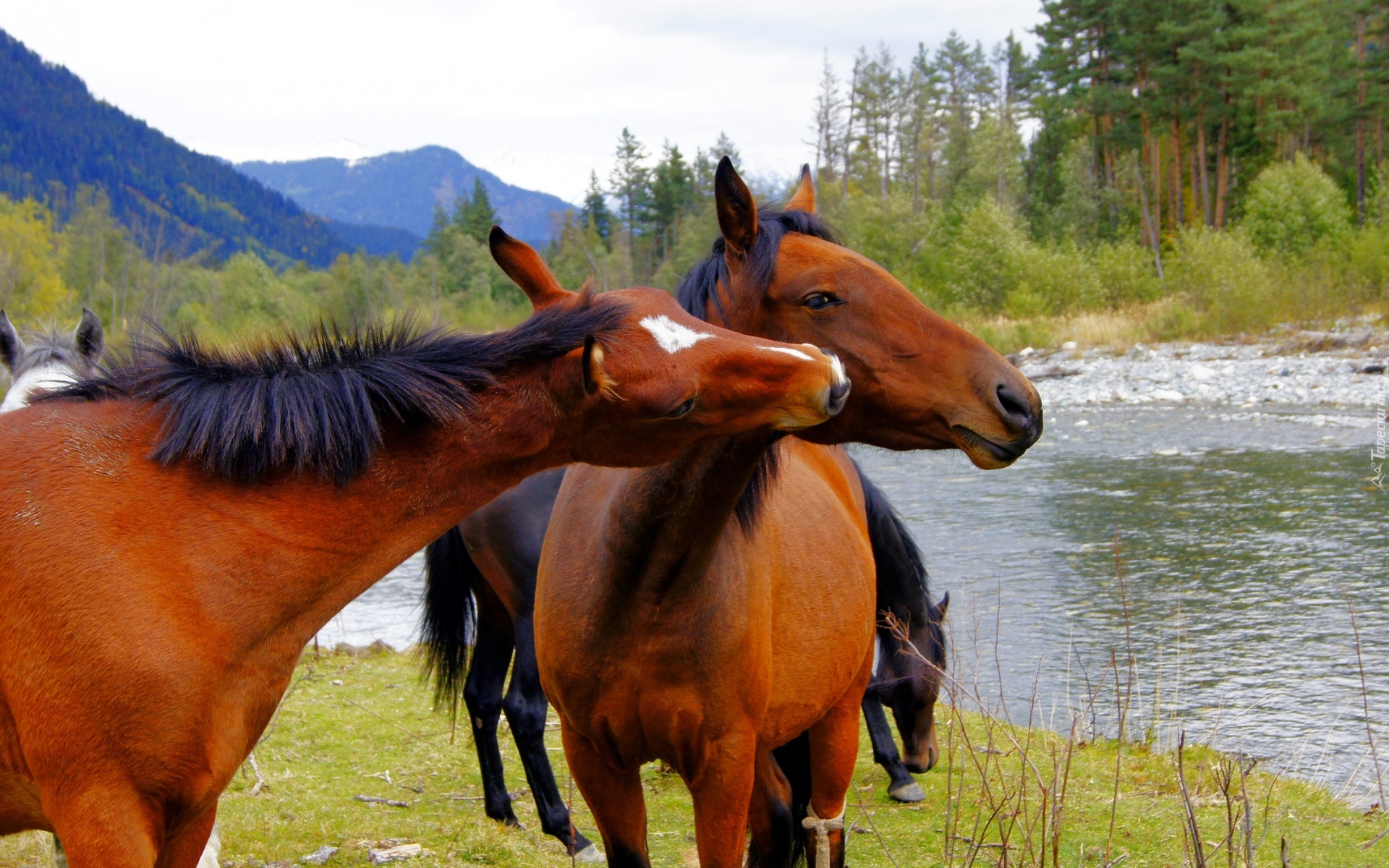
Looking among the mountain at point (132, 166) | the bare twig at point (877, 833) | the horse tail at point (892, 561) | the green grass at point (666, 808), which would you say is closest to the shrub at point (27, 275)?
the green grass at point (666, 808)

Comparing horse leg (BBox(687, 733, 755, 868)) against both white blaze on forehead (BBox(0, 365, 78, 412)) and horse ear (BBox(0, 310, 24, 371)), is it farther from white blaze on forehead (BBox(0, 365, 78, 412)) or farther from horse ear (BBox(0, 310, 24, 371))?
horse ear (BBox(0, 310, 24, 371))

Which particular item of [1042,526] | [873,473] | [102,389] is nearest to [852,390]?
[102,389]

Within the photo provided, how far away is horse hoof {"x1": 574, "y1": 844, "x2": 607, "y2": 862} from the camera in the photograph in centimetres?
489

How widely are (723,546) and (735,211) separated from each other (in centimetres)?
91

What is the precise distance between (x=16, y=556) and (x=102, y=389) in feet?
1.47

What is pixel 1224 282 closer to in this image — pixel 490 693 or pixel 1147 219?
pixel 1147 219

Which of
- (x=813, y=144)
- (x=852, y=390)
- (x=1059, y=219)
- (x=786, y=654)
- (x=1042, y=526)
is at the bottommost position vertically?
(x=1042, y=526)

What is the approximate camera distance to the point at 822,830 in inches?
141

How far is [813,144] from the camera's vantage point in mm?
67688

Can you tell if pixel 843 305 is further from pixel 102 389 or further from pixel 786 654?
pixel 102 389

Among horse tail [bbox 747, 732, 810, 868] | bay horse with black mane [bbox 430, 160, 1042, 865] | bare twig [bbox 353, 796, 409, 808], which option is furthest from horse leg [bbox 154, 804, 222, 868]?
bare twig [bbox 353, 796, 409, 808]

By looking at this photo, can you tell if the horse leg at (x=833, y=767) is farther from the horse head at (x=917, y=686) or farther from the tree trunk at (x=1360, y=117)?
the tree trunk at (x=1360, y=117)

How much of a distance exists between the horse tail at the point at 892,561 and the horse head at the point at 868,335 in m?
2.09

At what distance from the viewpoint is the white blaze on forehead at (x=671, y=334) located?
2082mm
